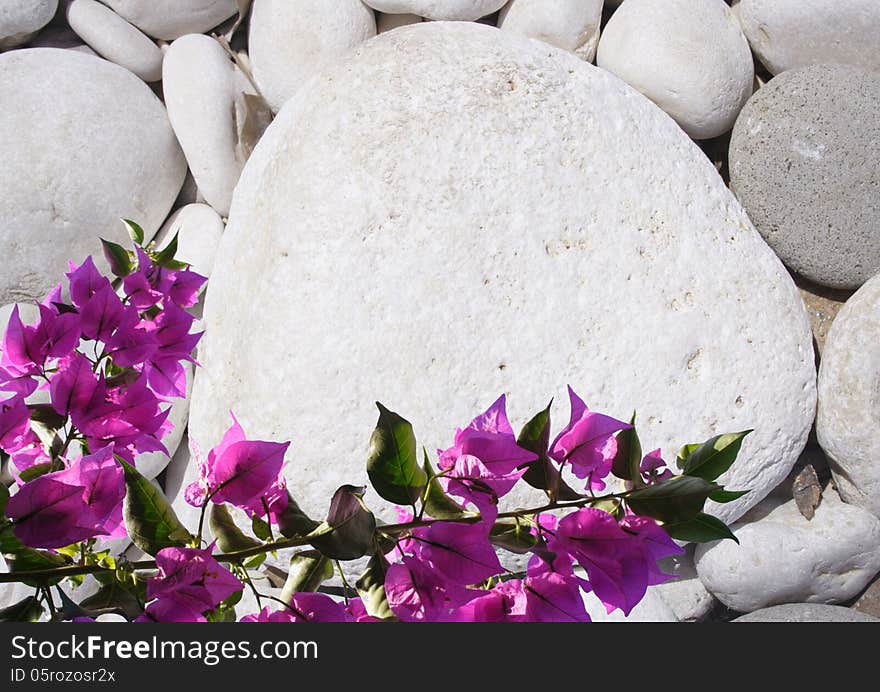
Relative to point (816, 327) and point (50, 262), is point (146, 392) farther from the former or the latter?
point (816, 327)

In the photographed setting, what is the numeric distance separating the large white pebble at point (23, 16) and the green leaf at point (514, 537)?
222 centimetres

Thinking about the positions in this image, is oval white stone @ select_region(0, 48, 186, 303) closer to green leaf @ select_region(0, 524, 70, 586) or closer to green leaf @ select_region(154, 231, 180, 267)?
green leaf @ select_region(154, 231, 180, 267)

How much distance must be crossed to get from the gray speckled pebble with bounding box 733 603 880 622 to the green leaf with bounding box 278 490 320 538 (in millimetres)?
1563

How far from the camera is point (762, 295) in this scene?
1.85 meters

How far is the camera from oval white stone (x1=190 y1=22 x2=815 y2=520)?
1.66 m

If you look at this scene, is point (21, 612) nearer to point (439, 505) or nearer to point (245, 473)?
point (245, 473)

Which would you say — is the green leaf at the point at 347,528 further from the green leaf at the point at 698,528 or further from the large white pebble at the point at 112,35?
the large white pebble at the point at 112,35

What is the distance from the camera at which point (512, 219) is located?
67.5 inches

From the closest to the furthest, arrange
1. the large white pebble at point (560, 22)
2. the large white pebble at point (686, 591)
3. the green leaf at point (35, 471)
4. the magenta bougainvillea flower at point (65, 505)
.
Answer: the magenta bougainvillea flower at point (65, 505), the green leaf at point (35, 471), the large white pebble at point (686, 591), the large white pebble at point (560, 22)

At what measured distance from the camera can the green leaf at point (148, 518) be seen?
1.92 ft

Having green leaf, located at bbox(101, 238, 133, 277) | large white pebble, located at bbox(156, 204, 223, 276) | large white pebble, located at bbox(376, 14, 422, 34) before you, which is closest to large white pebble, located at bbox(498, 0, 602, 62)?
large white pebble, located at bbox(376, 14, 422, 34)

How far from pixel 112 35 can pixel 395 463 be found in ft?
6.93

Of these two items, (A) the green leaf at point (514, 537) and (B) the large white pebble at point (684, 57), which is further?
(B) the large white pebble at point (684, 57)

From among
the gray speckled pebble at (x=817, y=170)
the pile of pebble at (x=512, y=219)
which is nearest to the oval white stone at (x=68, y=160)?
the pile of pebble at (x=512, y=219)
